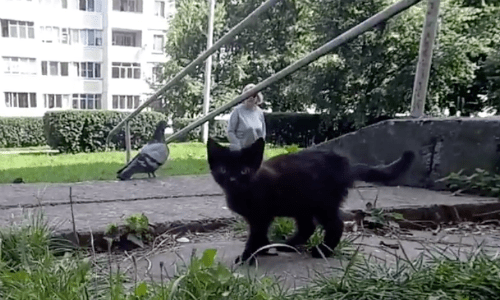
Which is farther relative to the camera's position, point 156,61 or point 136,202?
point 156,61

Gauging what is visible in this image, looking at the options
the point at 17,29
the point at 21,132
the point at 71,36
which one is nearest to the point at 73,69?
the point at 71,36

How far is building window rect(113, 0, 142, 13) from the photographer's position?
24531 millimetres

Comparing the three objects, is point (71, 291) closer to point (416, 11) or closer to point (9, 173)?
point (9, 173)

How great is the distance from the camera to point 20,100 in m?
23.1

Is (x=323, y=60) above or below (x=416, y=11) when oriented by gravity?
below

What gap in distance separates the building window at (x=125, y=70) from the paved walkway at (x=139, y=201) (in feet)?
69.8

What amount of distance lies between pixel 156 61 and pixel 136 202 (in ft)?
73.9

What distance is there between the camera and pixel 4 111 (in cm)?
2219

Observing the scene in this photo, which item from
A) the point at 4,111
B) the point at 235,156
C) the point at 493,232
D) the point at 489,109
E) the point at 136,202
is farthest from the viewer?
the point at 4,111

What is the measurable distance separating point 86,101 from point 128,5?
5237mm

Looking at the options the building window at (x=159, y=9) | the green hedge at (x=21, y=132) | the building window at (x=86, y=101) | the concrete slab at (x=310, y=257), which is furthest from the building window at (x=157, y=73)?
the concrete slab at (x=310, y=257)

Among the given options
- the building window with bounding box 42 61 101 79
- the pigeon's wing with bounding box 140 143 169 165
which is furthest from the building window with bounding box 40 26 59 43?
the pigeon's wing with bounding box 140 143 169 165

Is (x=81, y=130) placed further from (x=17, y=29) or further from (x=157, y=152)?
(x=17, y=29)

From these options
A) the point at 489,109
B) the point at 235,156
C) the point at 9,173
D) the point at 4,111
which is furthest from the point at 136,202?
the point at 4,111
